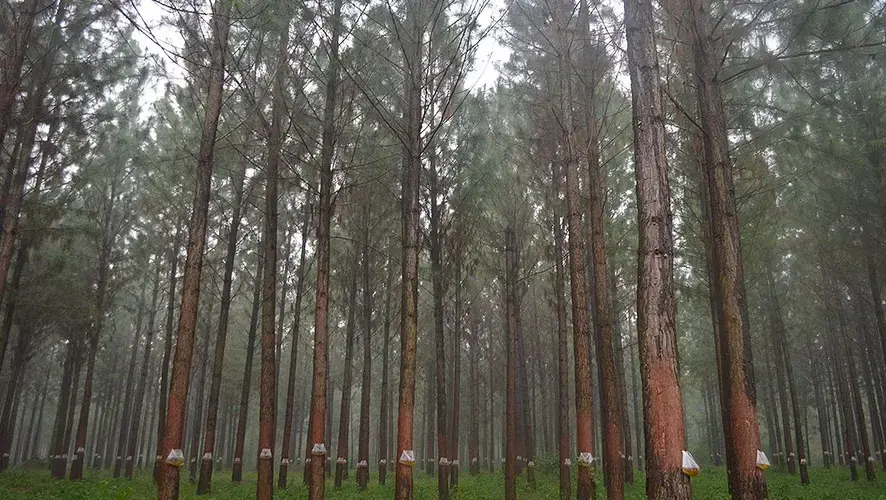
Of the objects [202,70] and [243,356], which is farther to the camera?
[243,356]

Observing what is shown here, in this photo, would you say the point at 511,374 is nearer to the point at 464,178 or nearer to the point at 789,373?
the point at 464,178

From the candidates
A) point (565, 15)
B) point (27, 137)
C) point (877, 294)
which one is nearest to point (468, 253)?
point (565, 15)

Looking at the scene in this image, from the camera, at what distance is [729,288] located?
7.57m

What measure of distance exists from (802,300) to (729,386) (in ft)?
59.2

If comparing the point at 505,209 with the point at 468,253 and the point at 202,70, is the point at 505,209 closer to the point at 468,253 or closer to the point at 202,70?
the point at 468,253

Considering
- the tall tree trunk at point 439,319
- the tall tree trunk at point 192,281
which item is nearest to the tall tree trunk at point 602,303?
the tall tree trunk at point 439,319

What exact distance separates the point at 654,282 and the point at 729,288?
3373 mm

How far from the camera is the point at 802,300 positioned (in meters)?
22.2

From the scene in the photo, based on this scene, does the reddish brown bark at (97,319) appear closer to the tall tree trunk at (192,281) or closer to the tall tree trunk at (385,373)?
the tall tree trunk at (385,373)

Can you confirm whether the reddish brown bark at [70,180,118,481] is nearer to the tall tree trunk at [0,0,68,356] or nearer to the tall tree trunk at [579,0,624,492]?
the tall tree trunk at [0,0,68,356]

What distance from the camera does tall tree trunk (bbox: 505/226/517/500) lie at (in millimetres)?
11250

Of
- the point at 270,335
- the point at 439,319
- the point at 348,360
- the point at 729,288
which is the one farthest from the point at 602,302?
the point at 348,360

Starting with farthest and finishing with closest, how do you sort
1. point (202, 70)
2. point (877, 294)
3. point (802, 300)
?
point (802, 300) → point (877, 294) → point (202, 70)

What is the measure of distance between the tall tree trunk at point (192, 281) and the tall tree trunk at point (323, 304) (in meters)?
→ 1.72
